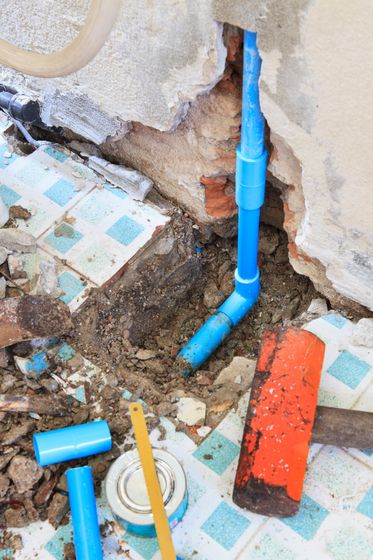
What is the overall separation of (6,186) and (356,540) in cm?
267

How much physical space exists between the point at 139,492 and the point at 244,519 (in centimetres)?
45

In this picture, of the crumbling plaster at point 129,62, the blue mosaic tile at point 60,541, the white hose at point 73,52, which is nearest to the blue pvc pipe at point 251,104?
the crumbling plaster at point 129,62

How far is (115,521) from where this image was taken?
1.93 m

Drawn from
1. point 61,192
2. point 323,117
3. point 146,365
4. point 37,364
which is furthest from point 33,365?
point 323,117

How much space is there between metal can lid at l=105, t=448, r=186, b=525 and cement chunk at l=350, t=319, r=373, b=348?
1.05 meters

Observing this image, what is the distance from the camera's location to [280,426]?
1.81 meters

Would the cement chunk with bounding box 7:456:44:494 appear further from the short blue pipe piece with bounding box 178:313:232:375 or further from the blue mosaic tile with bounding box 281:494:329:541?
the blue mosaic tile with bounding box 281:494:329:541

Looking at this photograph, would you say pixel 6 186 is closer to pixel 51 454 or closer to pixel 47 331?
pixel 47 331

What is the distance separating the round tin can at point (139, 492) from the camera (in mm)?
1747

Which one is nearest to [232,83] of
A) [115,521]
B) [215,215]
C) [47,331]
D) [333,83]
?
[333,83]

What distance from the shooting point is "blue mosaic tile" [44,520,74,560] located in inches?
73.8

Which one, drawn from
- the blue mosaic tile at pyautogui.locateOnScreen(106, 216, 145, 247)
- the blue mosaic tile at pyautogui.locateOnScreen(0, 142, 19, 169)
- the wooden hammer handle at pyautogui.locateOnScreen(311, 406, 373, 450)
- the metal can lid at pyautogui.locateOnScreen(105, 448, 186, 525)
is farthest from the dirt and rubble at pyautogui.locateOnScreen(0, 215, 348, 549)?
the blue mosaic tile at pyautogui.locateOnScreen(0, 142, 19, 169)

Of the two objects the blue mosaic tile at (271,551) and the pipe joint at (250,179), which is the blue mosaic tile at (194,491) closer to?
the blue mosaic tile at (271,551)

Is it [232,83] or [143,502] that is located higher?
[232,83]
